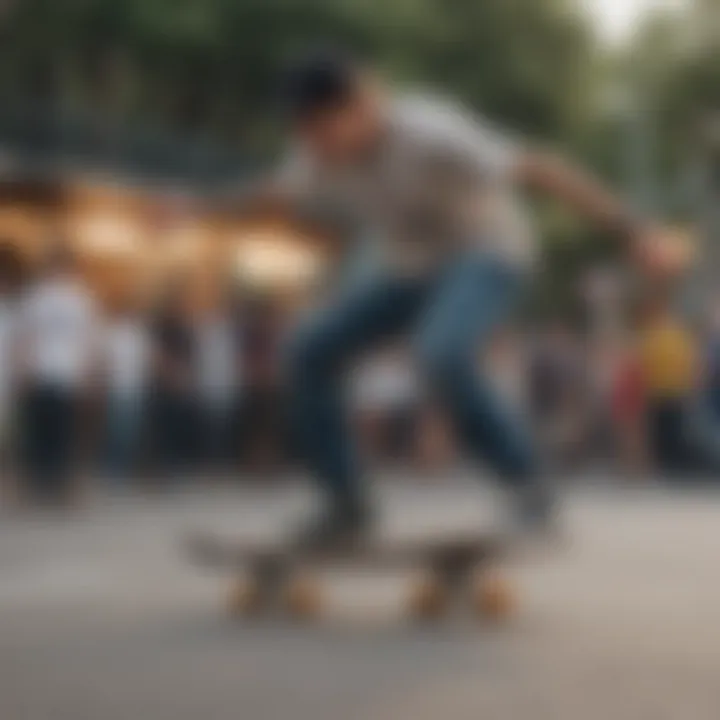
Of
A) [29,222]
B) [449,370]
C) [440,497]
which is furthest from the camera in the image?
[29,222]

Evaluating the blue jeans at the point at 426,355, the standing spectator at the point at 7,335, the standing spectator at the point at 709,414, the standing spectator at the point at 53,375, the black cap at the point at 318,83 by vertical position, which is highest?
the standing spectator at the point at 7,335

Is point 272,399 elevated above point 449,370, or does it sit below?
above

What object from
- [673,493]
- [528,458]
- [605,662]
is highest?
[673,493]

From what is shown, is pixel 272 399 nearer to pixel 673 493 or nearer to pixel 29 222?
pixel 29 222

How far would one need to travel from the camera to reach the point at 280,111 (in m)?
4.14

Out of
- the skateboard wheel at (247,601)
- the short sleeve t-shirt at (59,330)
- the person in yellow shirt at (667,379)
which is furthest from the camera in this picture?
the short sleeve t-shirt at (59,330)

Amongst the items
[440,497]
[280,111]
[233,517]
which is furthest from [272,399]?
[280,111]

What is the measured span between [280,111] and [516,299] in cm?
67

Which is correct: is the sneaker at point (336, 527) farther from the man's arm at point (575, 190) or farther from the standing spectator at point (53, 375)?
the standing spectator at point (53, 375)

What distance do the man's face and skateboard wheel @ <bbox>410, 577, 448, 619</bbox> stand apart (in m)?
0.92

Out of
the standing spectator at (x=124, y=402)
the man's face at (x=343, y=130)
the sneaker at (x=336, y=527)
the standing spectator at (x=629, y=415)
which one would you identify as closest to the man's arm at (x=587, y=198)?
the man's face at (x=343, y=130)

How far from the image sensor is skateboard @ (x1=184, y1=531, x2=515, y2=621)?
12.8ft

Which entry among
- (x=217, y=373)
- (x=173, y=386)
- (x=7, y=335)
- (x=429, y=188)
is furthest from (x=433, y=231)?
(x=7, y=335)

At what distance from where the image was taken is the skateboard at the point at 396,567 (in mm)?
3896
